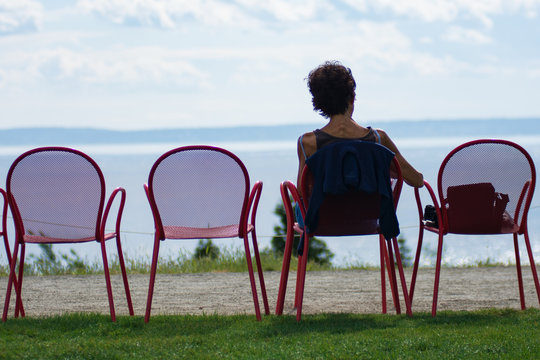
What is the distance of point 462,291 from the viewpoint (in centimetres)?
693

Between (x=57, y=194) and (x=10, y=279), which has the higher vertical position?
(x=57, y=194)

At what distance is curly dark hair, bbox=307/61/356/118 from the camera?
17.4ft

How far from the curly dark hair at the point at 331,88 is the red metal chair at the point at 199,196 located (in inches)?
26.7

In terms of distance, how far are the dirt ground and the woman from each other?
4.36ft

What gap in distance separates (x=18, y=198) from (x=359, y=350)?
2612 mm

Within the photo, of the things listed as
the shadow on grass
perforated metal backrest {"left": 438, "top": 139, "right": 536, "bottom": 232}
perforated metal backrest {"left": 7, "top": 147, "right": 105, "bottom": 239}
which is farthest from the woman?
perforated metal backrest {"left": 7, "top": 147, "right": 105, "bottom": 239}

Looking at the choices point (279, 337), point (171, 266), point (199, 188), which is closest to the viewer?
point (279, 337)

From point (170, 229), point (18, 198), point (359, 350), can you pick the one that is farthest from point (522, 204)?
point (18, 198)

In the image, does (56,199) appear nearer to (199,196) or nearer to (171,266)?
(199,196)

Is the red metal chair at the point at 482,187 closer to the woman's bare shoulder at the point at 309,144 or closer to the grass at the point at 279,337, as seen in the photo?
the grass at the point at 279,337

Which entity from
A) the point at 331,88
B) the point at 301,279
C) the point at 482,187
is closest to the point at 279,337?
the point at 301,279

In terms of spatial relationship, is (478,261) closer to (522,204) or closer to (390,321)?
(522,204)

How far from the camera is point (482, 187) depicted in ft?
18.2

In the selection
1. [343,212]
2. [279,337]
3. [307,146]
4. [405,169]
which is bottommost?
[279,337]
